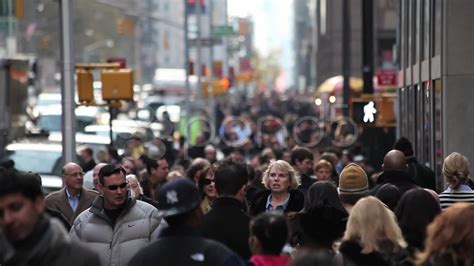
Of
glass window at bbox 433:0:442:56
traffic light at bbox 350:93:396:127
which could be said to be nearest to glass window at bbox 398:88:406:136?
traffic light at bbox 350:93:396:127

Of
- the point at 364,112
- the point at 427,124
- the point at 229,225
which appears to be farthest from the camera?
the point at 364,112

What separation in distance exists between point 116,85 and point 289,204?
10823mm

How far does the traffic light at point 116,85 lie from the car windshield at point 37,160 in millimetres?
1986

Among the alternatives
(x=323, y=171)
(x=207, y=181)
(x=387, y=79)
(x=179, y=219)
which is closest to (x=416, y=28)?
(x=323, y=171)

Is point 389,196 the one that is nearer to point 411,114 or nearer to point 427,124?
point 427,124

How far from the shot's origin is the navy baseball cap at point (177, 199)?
8102 mm

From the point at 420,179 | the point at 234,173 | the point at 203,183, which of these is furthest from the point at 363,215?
the point at 420,179

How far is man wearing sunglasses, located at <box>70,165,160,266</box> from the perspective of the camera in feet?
36.4

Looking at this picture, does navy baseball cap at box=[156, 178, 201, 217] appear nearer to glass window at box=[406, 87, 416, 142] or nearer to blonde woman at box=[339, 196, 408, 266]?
blonde woman at box=[339, 196, 408, 266]

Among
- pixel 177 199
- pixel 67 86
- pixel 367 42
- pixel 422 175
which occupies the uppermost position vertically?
pixel 367 42

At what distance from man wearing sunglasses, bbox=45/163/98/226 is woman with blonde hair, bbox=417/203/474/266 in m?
6.50

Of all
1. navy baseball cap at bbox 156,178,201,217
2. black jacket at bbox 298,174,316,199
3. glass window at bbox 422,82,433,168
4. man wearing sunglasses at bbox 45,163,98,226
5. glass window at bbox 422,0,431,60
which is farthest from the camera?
glass window at bbox 422,0,431,60

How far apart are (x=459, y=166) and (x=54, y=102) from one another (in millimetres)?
36462

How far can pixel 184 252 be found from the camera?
7.92 metres
